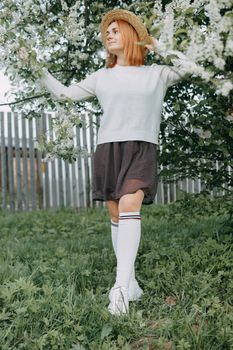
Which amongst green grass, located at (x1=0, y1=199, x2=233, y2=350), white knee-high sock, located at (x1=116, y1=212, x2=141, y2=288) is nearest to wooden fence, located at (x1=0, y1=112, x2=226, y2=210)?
green grass, located at (x1=0, y1=199, x2=233, y2=350)

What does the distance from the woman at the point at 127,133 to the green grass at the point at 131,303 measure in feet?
0.64

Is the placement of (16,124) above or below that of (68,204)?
above

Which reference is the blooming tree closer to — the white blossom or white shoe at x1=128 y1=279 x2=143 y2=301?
the white blossom

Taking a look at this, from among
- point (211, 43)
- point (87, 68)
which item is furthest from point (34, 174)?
point (211, 43)

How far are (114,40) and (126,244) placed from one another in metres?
1.21

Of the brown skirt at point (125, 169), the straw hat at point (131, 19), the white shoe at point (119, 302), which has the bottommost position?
the white shoe at point (119, 302)

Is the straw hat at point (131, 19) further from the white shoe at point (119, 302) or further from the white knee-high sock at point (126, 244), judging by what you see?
the white shoe at point (119, 302)

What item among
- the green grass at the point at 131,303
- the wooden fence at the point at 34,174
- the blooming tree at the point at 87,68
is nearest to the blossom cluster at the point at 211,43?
the blooming tree at the point at 87,68

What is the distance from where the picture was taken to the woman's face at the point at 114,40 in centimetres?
346

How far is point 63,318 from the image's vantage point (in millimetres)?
3064

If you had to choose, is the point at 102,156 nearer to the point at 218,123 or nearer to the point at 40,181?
the point at 218,123

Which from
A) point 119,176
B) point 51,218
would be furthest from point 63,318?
point 51,218

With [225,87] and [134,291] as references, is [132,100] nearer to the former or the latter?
[225,87]

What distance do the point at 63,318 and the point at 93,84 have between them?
4.64 feet
